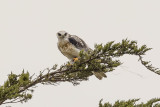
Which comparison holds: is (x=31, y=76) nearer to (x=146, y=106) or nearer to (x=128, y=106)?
(x=128, y=106)

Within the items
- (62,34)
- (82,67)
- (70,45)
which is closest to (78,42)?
(70,45)

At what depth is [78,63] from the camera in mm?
5176

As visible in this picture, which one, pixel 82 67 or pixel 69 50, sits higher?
pixel 69 50

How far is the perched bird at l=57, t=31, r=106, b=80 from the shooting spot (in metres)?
7.31

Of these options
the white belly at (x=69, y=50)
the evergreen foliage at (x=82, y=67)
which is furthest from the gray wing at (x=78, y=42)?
the evergreen foliage at (x=82, y=67)

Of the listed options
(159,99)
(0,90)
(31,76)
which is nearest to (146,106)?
(159,99)

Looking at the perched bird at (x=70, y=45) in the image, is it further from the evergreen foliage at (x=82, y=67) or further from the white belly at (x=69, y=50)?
the evergreen foliage at (x=82, y=67)

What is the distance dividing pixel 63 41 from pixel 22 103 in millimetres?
2429

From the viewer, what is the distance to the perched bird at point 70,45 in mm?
7309

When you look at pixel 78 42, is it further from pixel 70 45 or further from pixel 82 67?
pixel 82 67

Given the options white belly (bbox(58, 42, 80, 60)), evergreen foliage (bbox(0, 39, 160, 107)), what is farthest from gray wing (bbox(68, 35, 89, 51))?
evergreen foliage (bbox(0, 39, 160, 107))

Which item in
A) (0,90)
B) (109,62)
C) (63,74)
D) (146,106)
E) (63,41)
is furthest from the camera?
(63,41)

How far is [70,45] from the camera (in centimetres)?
738

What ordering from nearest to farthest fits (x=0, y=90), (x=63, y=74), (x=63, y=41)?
(x=0, y=90) → (x=63, y=74) → (x=63, y=41)
